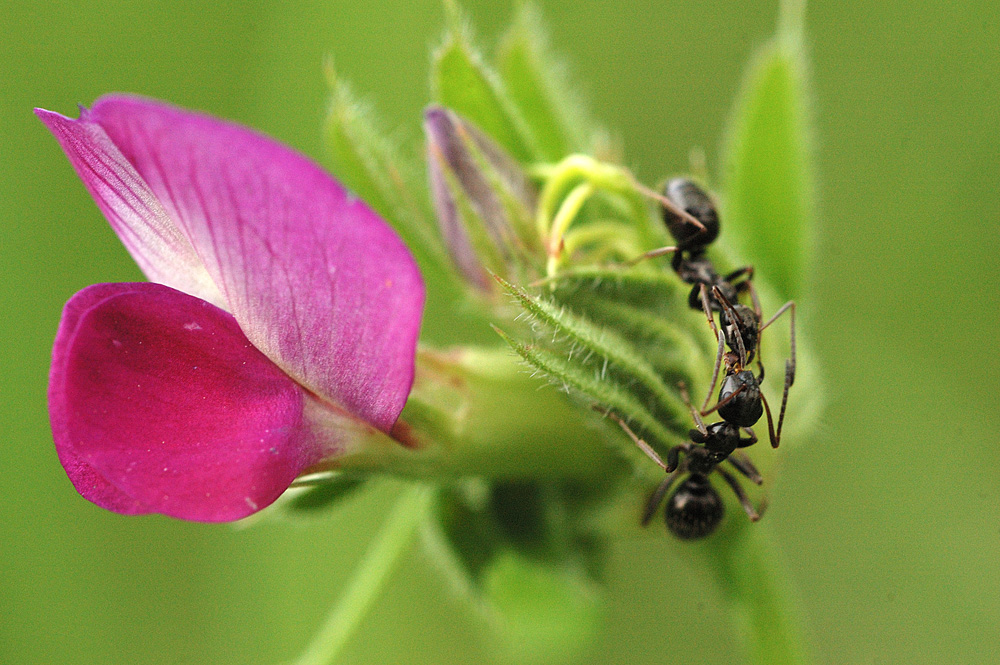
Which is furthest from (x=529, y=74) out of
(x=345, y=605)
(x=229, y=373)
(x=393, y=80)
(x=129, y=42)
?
(x=129, y=42)

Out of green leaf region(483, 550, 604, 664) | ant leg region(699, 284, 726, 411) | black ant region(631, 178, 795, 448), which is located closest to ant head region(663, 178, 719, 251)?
black ant region(631, 178, 795, 448)

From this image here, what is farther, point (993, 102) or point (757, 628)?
point (993, 102)

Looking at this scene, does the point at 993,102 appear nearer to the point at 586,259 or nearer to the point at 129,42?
the point at 586,259

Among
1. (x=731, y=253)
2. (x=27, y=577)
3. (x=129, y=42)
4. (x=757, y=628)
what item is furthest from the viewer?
(x=129, y=42)

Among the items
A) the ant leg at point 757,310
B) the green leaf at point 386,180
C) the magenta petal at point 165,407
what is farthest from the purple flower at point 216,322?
the ant leg at point 757,310

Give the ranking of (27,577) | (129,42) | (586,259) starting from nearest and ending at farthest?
(586,259)
(27,577)
(129,42)

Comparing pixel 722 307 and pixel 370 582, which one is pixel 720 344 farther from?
pixel 370 582

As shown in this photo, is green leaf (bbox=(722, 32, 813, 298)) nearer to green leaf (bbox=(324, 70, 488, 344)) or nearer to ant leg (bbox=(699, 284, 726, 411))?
ant leg (bbox=(699, 284, 726, 411))

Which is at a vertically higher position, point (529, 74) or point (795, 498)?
point (529, 74)

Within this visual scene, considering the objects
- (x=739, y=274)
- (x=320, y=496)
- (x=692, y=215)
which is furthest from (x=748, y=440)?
(x=320, y=496)
